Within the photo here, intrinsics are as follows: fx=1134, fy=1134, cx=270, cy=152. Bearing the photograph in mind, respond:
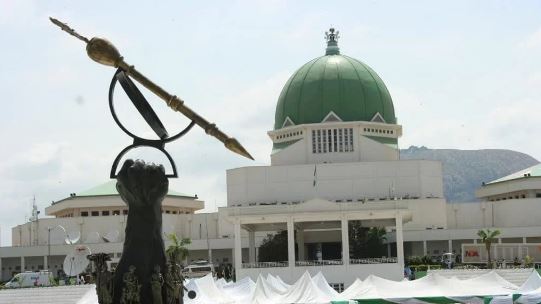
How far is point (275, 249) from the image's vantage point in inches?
3157

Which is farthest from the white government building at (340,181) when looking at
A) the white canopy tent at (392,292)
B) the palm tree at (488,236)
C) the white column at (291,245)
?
the white canopy tent at (392,292)

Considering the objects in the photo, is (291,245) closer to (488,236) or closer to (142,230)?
(488,236)

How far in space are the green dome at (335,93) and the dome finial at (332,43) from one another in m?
2.46

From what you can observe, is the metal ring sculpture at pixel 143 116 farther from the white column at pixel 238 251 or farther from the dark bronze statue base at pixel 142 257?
the white column at pixel 238 251

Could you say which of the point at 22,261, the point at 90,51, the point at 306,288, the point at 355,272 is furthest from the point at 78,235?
the point at 90,51

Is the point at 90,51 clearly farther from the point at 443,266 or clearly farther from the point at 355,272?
the point at 443,266

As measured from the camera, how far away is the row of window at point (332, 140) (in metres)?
87.3

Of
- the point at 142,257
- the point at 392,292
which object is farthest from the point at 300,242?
the point at 142,257

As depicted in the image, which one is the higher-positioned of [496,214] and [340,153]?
[340,153]

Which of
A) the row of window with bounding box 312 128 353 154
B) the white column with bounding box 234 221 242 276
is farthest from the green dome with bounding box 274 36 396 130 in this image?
the white column with bounding box 234 221 242 276

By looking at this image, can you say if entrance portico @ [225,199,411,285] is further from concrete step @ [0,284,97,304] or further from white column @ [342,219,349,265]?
concrete step @ [0,284,97,304]

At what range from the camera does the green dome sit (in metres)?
86.6

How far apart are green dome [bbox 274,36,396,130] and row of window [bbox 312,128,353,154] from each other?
44.9 inches

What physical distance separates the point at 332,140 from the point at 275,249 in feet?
38.6
